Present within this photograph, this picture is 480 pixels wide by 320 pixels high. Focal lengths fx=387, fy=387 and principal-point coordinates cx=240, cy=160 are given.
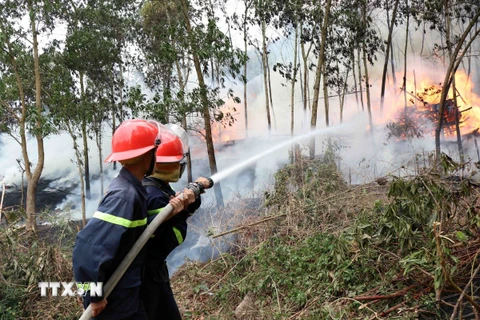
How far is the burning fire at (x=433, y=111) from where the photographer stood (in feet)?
41.6

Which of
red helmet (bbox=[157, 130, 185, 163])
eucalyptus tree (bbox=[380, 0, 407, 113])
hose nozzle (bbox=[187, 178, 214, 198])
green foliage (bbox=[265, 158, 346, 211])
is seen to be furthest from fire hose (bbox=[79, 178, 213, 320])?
eucalyptus tree (bbox=[380, 0, 407, 113])

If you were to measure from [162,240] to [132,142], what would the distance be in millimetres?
595

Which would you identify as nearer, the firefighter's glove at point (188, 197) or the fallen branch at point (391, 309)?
the firefighter's glove at point (188, 197)

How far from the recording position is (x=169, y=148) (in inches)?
97.4

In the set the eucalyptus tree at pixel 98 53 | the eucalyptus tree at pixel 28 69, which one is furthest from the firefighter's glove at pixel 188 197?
the eucalyptus tree at pixel 98 53

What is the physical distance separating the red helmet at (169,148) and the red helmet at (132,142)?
0.42m

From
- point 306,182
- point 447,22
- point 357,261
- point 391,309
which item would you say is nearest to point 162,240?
point 391,309

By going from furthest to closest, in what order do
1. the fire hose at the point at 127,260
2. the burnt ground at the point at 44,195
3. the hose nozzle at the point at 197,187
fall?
the burnt ground at the point at 44,195 → the hose nozzle at the point at 197,187 → the fire hose at the point at 127,260

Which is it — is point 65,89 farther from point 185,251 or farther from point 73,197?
point 73,197

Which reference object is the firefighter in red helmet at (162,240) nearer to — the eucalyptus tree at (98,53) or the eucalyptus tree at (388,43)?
the eucalyptus tree at (98,53)

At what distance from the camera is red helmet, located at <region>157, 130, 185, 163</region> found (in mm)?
2455

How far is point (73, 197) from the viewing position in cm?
2070

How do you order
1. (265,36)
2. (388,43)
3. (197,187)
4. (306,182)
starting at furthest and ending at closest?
(265,36) → (388,43) → (306,182) → (197,187)

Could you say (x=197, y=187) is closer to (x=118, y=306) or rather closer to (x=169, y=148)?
(x=169, y=148)
